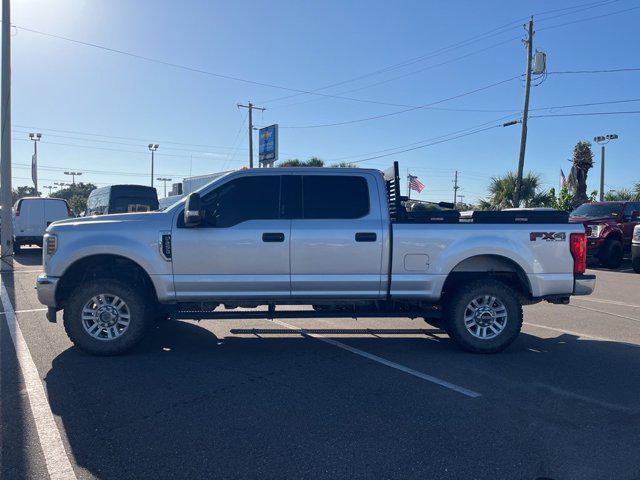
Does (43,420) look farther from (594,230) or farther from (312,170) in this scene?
(594,230)

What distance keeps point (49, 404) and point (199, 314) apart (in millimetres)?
1948

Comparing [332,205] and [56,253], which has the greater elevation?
[332,205]

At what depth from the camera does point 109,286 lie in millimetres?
6035

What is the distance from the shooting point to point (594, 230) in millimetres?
16281

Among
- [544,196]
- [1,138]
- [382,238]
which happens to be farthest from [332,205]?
[544,196]

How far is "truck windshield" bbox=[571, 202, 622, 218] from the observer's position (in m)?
16.9

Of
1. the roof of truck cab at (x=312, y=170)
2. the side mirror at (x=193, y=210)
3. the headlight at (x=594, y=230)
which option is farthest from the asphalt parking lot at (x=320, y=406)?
the headlight at (x=594, y=230)

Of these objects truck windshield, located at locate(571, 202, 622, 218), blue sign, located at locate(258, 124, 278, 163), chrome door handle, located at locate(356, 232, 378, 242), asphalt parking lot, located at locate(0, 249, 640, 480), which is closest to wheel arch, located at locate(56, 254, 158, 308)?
asphalt parking lot, located at locate(0, 249, 640, 480)

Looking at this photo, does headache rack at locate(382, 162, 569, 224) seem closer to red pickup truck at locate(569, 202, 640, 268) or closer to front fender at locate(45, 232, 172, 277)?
front fender at locate(45, 232, 172, 277)

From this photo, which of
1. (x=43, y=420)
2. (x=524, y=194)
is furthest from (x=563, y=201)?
(x=43, y=420)

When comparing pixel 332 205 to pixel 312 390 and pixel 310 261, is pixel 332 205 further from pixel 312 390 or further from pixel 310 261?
pixel 312 390

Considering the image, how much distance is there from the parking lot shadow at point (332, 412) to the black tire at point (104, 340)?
0.15m

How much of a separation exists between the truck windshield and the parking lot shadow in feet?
38.5

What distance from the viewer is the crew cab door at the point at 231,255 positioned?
19.8 feet
